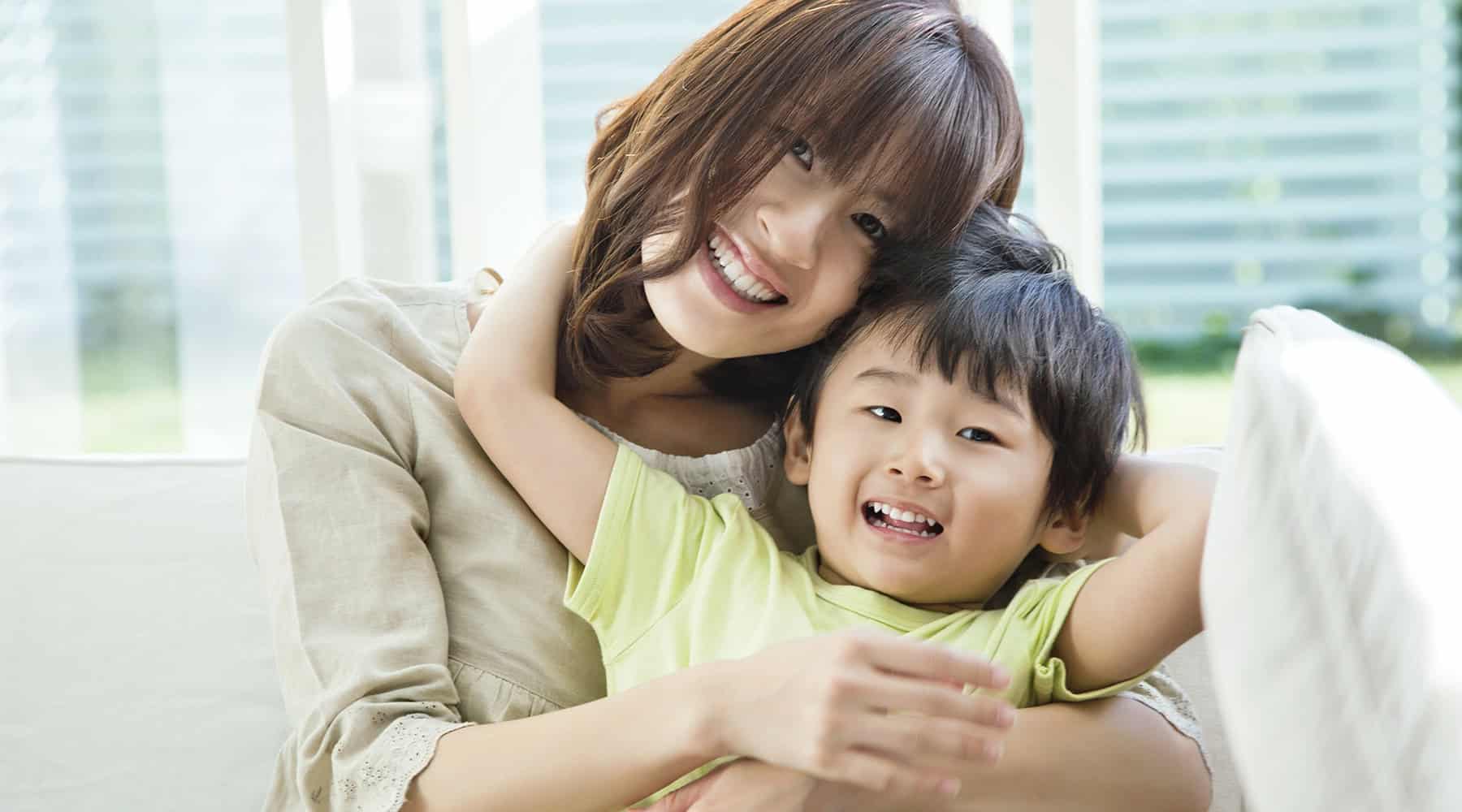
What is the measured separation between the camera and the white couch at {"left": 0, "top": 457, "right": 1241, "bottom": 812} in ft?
4.00

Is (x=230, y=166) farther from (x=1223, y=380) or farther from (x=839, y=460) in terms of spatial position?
(x=1223, y=380)

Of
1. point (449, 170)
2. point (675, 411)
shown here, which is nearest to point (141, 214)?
point (449, 170)

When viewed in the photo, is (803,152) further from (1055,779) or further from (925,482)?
(1055,779)

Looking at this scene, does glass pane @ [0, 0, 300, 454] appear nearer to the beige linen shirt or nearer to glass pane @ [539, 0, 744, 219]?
glass pane @ [539, 0, 744, 219]

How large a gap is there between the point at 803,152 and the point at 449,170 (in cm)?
88

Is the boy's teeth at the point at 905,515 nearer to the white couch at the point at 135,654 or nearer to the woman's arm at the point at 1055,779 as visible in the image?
the woman's arm at the point at 1055,779

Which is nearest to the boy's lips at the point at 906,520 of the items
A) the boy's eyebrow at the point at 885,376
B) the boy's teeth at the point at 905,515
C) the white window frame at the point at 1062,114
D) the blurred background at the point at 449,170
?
the boy's teeth at the point at 905,515

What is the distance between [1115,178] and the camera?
419 centimetres

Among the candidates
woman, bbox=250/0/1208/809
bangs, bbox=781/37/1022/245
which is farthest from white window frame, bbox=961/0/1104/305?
bangs, bbox=781/37/1022/245

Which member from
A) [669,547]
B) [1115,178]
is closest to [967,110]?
[669,547]

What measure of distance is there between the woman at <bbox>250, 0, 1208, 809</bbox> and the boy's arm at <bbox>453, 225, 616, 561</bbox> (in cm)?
3

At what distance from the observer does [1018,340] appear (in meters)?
1.10

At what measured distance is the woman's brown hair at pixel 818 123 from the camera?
1.11m

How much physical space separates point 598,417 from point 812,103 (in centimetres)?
38
